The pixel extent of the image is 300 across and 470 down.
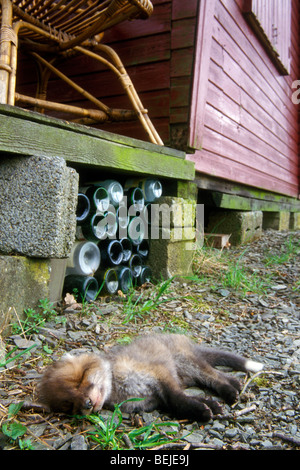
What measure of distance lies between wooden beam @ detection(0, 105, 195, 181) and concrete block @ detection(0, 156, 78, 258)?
11cm

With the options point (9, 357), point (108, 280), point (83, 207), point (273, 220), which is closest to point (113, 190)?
point (83, 207)

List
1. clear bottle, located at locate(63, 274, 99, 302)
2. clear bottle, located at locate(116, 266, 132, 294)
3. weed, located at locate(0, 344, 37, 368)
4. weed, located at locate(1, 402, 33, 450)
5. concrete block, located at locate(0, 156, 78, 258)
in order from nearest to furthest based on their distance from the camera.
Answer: weed, located at locate(1, 402, 33, 450)
weed, located at locate(0, 344, 37, 368)
concrete block, located at locate(0, 156, 78, 258)
clear bottle, located at locate(63, 274, 99, 302)
clear bottle, located at locate(116, 266, 132, 294)

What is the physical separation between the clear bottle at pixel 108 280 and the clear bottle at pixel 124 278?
0.03 metres

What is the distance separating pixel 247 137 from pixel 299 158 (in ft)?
16.0

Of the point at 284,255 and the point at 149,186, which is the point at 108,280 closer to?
the point at 149,186

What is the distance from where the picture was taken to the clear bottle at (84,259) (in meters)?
3.05

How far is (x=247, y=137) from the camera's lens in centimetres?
623

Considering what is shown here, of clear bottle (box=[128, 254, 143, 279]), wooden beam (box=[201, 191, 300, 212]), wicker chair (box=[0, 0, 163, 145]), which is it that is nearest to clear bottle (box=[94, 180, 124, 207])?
clear bottle (box=[128, 254, 143, 279])

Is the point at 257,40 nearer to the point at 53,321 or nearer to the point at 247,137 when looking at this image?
the point at 247,137

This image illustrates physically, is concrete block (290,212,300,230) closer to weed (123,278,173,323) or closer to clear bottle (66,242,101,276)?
weed (123,278,173,323)

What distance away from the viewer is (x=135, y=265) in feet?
12.0

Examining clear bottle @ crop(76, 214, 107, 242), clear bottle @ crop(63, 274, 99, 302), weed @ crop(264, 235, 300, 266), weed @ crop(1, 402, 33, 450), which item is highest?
clear bottle @ crop(76, 214, 107, 242)

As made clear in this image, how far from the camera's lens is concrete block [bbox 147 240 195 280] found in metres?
3.73
